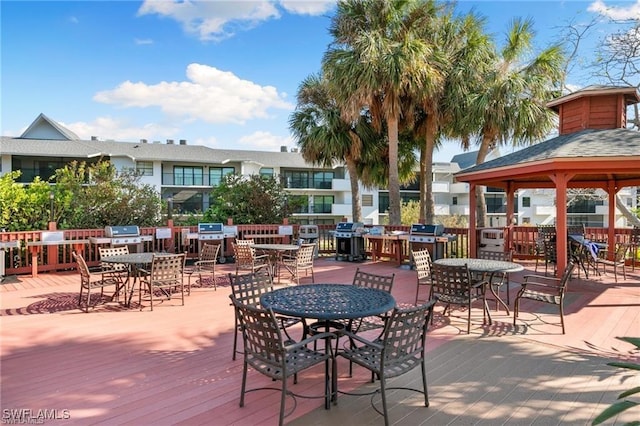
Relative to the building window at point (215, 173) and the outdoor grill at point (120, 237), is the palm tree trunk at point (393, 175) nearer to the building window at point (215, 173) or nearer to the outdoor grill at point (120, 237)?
the outdoor grill at point (120, 237)

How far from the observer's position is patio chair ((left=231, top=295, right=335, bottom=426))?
2672mm

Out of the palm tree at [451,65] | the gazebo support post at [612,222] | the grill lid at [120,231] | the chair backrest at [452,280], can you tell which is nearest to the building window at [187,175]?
the palm tree at [451,65]

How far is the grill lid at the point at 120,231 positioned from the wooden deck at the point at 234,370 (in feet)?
10.3

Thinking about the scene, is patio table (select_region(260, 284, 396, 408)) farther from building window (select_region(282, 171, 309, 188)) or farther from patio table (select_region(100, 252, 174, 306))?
building window (select_region(282, 171, 309, 188))

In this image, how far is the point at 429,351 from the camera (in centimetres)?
421

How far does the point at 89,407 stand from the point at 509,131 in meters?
13.8

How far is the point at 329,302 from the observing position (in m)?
3.39

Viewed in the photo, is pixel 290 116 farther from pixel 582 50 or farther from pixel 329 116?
pixel 582 50

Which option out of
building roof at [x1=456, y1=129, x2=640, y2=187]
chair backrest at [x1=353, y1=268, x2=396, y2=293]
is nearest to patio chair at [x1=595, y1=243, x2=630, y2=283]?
building roof at [x1=456, y1=129, x2=640, y2=187]

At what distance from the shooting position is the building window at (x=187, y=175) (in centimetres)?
2619

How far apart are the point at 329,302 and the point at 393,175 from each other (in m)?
10.4

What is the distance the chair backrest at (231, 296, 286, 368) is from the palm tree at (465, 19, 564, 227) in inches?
466

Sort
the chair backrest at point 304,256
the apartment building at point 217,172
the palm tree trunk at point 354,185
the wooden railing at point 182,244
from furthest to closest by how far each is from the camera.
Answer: the apartment building at point 217,172 < the palm tree trunk at point 354,185 < the wooden railing at point 182,244 < the chair backrest at point 304,256

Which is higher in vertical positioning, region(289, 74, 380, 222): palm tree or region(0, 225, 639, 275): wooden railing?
region(289, 74, 380, 222): palm tree
